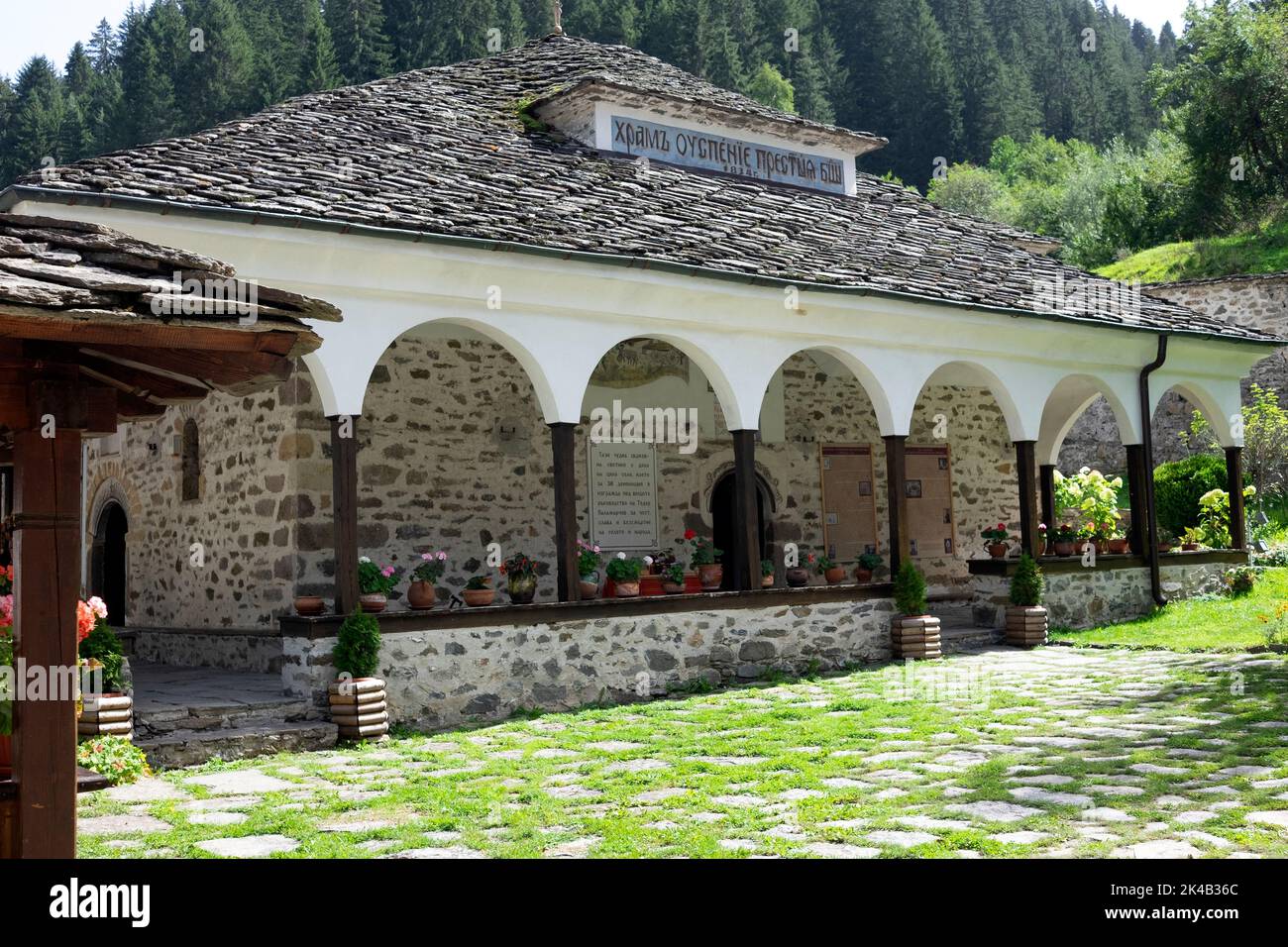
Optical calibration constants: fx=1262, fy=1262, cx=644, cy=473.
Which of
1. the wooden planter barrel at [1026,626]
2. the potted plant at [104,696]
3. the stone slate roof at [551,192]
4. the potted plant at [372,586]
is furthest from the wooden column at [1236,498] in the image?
the potted plant at [104,696]

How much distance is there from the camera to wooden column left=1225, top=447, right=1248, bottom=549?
1520cm

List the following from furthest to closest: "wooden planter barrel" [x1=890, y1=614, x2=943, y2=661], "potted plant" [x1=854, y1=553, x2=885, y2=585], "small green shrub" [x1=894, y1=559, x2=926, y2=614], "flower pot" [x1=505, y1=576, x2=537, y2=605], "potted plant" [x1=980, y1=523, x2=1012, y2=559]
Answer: "potted plant" [x1=980, y1=523, x2=1012, y2=559] → "potted plant" [x1=854, y1=553, x2=885, y2=585] → "small green shrub" [x1=894, y1=559, x2=926, y2=614] → "wooden planter barrel" [x1=890, y1=614, x2=943, y2=661] → "flower pot" [x1=505, y1=576, x2=537, y2=605]

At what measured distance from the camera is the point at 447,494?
11555 millimetres

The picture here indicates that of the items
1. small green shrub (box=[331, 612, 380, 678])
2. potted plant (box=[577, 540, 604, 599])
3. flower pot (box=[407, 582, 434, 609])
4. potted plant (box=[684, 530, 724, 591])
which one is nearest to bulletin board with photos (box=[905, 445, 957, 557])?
potted plant (box=[684, 530, 724, 591])

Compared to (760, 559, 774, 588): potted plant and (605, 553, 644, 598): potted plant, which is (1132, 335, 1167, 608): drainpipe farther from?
(605, 553, 644, 598): potted plant

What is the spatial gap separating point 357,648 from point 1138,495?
9.53m

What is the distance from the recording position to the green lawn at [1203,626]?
1156 cm

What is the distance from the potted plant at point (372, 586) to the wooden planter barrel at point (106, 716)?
5.98 ft

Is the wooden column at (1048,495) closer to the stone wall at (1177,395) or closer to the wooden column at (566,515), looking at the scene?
the wooden column at (566,515)

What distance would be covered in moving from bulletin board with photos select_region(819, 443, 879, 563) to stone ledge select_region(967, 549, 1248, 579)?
1407 millimetres

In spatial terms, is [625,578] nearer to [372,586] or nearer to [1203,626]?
[372,586]

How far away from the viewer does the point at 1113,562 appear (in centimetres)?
1405

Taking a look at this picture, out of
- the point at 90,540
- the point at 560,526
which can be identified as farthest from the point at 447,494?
the point at 90,540
